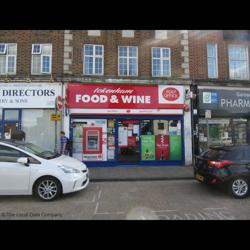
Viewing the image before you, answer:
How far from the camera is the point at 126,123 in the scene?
10969mm

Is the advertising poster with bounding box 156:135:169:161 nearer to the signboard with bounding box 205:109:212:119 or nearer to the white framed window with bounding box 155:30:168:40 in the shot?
the signboard with bounding box 205:109:212:119

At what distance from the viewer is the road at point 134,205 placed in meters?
4.52

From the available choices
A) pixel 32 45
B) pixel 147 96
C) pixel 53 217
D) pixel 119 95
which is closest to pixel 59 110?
pixel 119 95

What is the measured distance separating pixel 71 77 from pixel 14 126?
385 cm

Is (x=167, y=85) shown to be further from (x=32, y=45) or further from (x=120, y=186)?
(x=32, y=45)

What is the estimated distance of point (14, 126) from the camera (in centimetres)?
1056

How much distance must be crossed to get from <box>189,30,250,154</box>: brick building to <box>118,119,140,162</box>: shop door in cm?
322

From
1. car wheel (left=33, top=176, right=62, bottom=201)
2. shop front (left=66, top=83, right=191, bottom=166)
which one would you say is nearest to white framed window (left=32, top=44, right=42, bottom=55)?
shop front (left=66, top=83, right=191, bottom=166)

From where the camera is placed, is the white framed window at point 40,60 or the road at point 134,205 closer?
the road at point 134,205

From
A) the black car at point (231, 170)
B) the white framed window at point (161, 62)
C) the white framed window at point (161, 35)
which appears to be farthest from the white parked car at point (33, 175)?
the white framed window at point (161, 35)

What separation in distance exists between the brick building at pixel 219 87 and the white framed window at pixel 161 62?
4.23 ft

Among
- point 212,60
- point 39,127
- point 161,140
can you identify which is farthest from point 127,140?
point 212,60

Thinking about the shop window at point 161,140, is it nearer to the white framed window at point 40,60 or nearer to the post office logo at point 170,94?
the post office logo at point 170,94

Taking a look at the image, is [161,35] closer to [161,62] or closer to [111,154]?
[161,62]
